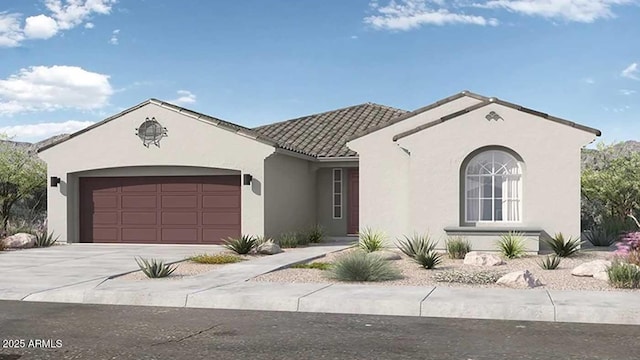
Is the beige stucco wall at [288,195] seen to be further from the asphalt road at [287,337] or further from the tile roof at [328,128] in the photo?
the asphalt road at [287,337]

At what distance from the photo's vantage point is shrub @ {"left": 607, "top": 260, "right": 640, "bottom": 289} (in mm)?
11602

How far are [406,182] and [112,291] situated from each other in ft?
35.4

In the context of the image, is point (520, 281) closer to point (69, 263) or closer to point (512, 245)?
point (512, 245)

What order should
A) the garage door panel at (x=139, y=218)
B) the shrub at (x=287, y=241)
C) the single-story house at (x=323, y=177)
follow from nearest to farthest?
the single-story house at (x=323, y=177) < the shrub at (x=287, y=241) < the garage door panel at (x=139, y=218)

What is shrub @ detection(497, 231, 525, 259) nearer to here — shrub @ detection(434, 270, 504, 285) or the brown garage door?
shrub @ detection(434, 270, 504, 285)

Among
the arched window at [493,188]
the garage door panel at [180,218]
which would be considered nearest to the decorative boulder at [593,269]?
the arched window at [493,188]

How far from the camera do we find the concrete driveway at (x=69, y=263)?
41.4 ft

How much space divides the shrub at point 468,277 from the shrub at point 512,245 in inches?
141

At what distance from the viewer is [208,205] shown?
2155 cm

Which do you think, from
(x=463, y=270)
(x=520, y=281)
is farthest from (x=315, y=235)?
(x=520, y=281)

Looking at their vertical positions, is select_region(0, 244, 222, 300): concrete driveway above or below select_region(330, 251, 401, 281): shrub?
below

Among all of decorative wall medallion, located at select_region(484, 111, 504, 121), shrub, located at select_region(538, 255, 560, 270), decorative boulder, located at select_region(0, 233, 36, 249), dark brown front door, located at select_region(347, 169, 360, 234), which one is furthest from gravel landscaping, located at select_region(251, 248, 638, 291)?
decorative boulder, located at select_region(0, 233, 36, 249)

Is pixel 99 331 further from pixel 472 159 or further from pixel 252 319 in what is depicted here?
pixel 472 159

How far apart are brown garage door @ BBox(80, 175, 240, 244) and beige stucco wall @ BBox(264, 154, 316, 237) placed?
1.10 metres
